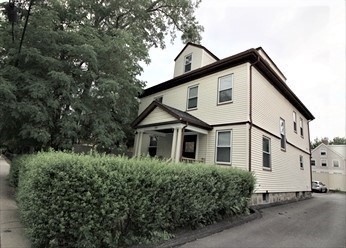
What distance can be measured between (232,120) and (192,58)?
5.66 meters

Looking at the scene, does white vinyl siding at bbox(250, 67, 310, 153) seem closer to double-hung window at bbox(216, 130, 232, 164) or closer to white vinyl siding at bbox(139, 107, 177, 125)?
double-hung window at bbox(216, 130, 232, 164)

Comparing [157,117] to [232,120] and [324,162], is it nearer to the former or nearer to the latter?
[232,120]

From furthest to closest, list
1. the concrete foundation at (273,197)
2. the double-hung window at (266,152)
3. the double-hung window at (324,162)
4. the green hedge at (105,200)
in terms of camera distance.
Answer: the double-hung window at (324,162) < the double-hung window at (266,152) < the concrete foundation at (273,197) < the green hedge at (105,200)

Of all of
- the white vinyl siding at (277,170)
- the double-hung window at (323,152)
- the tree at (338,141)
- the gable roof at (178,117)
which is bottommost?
the white vinyl siding at (277,170)

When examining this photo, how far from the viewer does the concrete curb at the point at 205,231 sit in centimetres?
494

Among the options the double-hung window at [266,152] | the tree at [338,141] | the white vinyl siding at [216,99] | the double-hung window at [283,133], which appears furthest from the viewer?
the tree at [338,141]

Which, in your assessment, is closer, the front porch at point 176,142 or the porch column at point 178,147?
the porch column at point 178,147

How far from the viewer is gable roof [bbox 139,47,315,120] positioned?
10498 millimetres

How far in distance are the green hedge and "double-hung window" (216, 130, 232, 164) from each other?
4917 mm

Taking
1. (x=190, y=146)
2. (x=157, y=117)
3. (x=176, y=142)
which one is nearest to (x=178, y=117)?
(x=176, y=142)

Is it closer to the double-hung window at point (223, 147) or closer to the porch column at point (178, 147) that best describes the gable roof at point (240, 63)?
the double-hung window at point (223, 147)

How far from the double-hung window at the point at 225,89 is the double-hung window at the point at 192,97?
163 centimetres

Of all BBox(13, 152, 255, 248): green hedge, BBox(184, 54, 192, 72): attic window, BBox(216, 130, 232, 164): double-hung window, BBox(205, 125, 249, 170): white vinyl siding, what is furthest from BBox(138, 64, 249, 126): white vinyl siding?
BBox(13, 152, 255, 248): green hedge

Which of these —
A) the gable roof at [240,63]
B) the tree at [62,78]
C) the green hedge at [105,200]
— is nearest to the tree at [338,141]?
the gable roof at [240,63]
